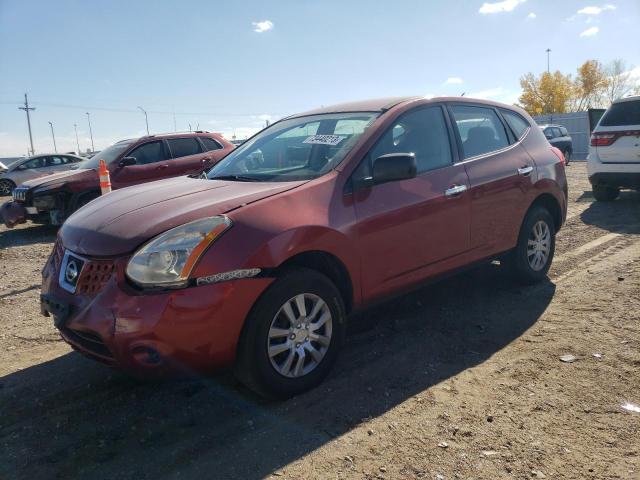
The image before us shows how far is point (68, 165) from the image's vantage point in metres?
18.5

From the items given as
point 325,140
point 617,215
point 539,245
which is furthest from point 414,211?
point 617,215

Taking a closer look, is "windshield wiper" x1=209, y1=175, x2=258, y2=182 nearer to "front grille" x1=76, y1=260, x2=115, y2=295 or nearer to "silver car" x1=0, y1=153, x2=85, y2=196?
"front grille" x1=76, y1=260, x2=115, y2=295

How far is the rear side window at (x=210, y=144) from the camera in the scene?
33.7 ft

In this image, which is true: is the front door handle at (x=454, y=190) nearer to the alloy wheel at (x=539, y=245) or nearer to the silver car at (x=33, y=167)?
the alloy wheel at (x=539, y=245)

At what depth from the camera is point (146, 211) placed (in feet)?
9.97

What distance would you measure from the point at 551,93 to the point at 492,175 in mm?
71738

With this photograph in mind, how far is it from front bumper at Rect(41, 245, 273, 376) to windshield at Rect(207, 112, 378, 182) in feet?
3.40

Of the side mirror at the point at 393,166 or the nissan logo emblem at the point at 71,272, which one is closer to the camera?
the nissan logo emblem at the point at 71,272

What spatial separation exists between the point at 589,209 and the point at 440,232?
21.5 ft

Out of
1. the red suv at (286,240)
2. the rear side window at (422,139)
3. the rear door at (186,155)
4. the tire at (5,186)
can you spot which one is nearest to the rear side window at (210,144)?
the rear door at (186,155)

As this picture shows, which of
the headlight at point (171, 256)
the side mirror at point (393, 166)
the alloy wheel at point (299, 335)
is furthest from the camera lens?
the side mirror at point (393, 166)

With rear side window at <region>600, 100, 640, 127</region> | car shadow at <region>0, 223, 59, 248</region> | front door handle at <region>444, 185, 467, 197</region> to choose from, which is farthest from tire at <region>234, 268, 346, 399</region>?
rear side window at <region>600, 100, 640, 127</region>

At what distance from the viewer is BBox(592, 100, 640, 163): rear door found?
8695 mm

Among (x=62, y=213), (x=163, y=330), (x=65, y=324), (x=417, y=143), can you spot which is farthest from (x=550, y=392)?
(x=62, y=213)
